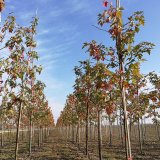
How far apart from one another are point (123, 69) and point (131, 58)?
0.46 meters

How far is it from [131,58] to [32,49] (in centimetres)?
919

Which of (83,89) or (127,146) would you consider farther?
(83,89)

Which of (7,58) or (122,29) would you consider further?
(7,58)

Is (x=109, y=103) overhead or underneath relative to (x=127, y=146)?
overhead

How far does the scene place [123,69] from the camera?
7.67 metres

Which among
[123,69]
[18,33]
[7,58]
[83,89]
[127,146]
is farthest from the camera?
[83,89]

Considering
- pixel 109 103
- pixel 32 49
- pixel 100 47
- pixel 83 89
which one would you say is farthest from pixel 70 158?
pixel 100 47

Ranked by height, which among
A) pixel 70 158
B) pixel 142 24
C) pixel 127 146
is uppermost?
pixel 142 24

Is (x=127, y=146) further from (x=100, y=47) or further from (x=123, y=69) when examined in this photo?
(x=100, y=47)

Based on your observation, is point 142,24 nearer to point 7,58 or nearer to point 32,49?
point 7,58

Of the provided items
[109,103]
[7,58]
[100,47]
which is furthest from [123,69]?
[7,58]

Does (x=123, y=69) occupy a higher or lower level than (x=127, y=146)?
higher

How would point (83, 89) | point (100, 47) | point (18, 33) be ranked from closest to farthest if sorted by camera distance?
point (100, 47) < point (18, 33) < point (83, 89)

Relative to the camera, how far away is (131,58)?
24.3 feet
